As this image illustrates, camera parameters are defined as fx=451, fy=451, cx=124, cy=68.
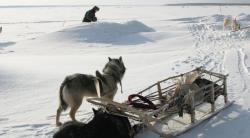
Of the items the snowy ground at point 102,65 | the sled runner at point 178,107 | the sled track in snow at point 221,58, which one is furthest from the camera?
the sled track in snow at point 221,58

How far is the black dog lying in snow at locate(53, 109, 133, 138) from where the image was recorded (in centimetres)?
505

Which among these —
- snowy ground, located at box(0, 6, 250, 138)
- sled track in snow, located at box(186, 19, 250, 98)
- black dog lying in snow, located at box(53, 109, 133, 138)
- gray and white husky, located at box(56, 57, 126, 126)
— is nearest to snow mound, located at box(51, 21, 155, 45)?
snowy ground, located at box(0, 6, 250, 138)

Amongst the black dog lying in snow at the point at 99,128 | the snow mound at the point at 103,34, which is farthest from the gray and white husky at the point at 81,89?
the snow mound at the point at 103,34

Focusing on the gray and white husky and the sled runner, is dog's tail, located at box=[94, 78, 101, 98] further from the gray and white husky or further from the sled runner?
the sled runner

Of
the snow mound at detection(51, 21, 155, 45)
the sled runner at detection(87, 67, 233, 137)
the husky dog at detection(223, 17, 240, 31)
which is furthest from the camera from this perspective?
the husky dog at detection(223, 17, 240, 31)

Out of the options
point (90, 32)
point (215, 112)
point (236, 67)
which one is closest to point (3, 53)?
point (90, 32)

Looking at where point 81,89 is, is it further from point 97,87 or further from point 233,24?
point 233,24

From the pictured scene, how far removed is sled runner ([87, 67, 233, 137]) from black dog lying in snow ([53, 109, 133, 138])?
0.18 metres

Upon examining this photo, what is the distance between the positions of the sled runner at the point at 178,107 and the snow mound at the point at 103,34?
13.3 metres

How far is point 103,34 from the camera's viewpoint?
2127 cm

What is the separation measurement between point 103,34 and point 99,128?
16316 millimetres

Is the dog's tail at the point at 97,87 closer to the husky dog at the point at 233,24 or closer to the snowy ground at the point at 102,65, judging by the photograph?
the snowy ground at the point at 102,65

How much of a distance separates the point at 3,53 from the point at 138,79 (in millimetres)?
9380

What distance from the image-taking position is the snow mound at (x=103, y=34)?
2036cm
